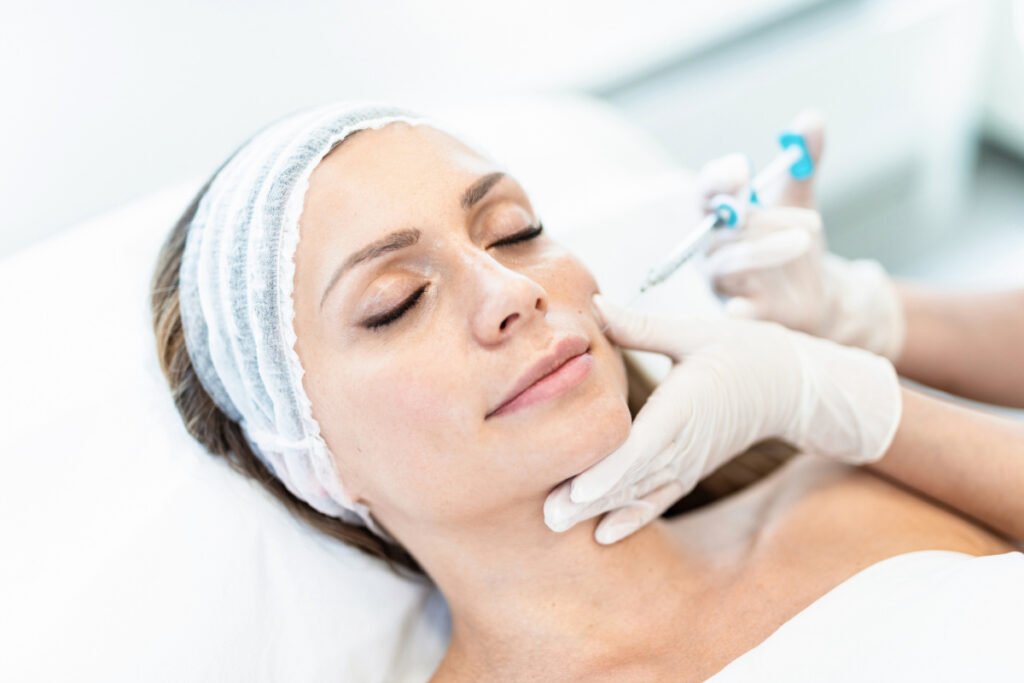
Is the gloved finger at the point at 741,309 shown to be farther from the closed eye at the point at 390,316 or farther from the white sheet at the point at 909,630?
the closed eye at the point at 390,316

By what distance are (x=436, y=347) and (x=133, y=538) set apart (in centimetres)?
51

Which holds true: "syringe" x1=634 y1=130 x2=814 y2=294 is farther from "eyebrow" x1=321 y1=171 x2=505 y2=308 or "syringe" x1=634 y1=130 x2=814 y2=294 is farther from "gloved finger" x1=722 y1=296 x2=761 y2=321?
"eyebrow" x1=321 y1=171 x2=505 y2=308

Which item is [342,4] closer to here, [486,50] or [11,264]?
[486,50]

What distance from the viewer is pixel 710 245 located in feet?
5.72

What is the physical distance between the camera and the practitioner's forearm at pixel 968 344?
187 cm

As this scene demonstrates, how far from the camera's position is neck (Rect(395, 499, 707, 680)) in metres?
1.40

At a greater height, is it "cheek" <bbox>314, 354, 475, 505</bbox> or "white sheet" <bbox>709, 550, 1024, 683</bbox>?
"cheek" <bbox>314, 354, 475, 505</bbox>

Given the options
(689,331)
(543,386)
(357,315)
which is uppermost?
(357,315)

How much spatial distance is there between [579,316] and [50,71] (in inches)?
47.1

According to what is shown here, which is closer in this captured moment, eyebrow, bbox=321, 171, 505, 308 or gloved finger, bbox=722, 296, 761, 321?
eyebrow, bbox=321, 171, 505, 308

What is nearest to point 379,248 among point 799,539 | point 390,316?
point 390,316

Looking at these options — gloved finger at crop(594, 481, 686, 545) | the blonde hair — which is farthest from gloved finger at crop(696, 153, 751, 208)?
the blonde hair

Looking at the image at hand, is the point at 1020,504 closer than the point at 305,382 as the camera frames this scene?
No

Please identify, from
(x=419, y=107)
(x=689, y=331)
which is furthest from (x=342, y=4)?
(x=689, y=331)
